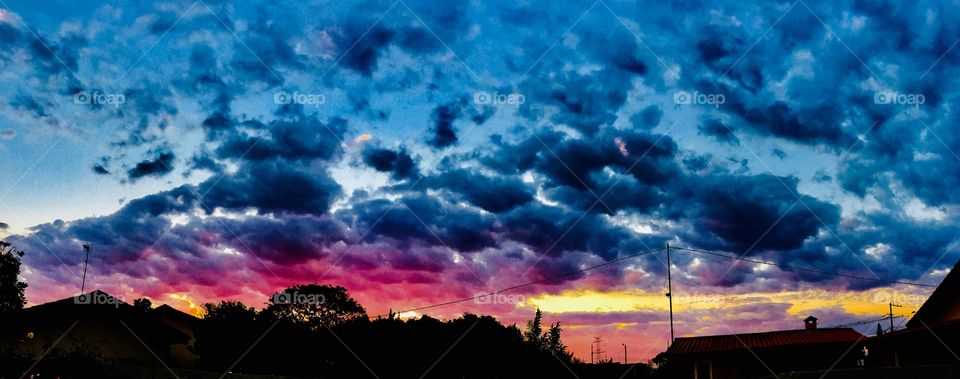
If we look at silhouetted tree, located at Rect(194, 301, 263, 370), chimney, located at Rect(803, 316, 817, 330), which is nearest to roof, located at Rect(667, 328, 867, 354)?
chimney, located at Rect(803, 316, 817, 330)

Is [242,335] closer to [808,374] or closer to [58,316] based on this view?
[58,316]

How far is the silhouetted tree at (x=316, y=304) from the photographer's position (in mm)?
50281

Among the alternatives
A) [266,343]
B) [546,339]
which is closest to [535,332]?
[546,339]

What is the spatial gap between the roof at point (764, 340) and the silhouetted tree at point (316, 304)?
2483 centimetres

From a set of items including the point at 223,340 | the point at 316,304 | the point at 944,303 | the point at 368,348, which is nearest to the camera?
the point at 944,303

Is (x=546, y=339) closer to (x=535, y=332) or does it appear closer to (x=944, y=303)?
(x=535, y=332)

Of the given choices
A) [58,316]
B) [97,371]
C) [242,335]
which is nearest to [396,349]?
[242,335]

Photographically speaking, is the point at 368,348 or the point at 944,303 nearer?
the point at 944,303

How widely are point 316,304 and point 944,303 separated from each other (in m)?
41.6

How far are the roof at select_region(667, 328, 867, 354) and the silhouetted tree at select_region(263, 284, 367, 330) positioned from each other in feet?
81.5

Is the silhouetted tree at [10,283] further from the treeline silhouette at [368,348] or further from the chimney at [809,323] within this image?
the chimney at [809,323]

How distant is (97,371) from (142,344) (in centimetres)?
1102

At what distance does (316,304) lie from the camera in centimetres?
5112

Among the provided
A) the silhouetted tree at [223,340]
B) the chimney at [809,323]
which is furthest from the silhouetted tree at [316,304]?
the chimney at [809,323]
